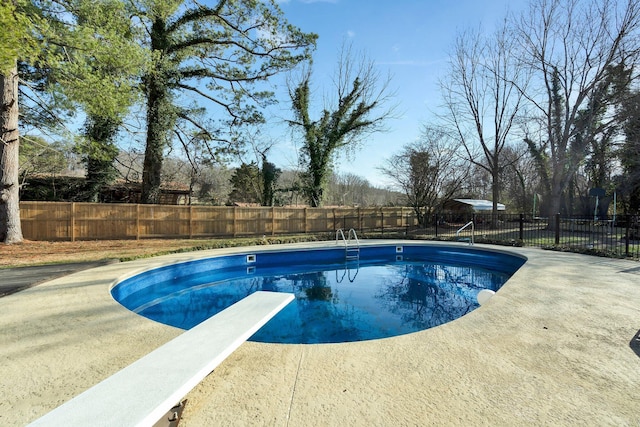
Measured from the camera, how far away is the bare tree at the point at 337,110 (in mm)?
19766

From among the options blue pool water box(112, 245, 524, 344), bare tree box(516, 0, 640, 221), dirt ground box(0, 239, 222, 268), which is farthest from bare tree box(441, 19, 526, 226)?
dirt ground box(0, 239, 222, 268)

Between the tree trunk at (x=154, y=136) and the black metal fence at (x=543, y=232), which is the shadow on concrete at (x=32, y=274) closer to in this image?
the tree trunk at (x=154, y=136)

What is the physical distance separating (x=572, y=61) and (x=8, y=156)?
24.0m

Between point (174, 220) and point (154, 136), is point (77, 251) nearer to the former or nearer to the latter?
point (174, 220)

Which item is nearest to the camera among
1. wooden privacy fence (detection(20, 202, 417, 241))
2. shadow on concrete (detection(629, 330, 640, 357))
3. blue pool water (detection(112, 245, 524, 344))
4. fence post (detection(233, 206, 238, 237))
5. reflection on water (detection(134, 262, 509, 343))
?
shadow on concrete (detection(629, 330, 640, 357))

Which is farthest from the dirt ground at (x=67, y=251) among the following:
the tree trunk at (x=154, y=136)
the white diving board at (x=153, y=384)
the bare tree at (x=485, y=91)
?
the bare tree at (x=485, y=91)

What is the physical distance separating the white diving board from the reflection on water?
1903 millimetres

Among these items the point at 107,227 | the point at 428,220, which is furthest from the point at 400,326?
the point at 428,220

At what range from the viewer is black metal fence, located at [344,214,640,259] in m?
9.67

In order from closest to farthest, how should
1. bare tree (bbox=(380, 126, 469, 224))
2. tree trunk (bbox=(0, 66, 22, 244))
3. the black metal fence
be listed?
1. tree trunk (bbox=(0, 66, 22, 244))
2. the black metal fence
3. bare tree (bbox=(380, 126, 469, 224))

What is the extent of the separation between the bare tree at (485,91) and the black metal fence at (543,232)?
6.10 ft

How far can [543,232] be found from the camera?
14.0 metres

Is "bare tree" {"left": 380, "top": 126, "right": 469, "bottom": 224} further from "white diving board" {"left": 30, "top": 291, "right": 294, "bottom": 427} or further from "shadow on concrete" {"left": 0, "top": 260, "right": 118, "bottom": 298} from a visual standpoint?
"white diving board" {"left": 30, "top": 291, "right": 294, "bottom": 427}

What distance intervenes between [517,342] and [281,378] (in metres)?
2.22
